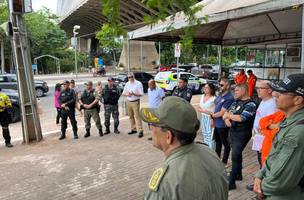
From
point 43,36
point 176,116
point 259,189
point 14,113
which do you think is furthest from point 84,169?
point 43,36

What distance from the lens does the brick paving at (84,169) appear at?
501cm

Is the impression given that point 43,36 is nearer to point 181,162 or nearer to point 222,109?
point 222,109

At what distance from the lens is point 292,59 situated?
1484 centimetres

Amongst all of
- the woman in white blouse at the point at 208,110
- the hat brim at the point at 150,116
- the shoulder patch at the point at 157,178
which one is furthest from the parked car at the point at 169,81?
the shoulder patch at the point at 157,178

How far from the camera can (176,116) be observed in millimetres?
1667

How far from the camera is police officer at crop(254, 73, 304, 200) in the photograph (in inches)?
81.9

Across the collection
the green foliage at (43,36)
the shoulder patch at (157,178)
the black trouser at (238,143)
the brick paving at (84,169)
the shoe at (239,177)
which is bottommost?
the brick paving at (84,169)

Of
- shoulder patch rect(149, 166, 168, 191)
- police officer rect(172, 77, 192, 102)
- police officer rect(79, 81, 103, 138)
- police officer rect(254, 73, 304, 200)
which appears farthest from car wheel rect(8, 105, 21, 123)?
shoulder patch rect(149, 166, 168, 191)

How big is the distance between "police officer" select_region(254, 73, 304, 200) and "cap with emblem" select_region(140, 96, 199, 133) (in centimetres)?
82

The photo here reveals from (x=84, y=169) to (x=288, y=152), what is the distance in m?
4.73

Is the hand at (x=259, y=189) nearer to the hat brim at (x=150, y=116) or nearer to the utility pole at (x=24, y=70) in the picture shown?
the hat brim at (x=150, y=116)

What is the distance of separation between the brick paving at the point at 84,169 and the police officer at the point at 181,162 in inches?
125

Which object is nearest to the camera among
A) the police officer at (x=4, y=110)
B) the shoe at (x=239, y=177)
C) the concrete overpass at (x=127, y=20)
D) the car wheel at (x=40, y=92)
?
the shoe at (x=239, y=177)

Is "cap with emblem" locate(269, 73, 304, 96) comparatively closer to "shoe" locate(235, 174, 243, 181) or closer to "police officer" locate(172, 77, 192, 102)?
"shoe" locate(235, 174, 243, 181)
